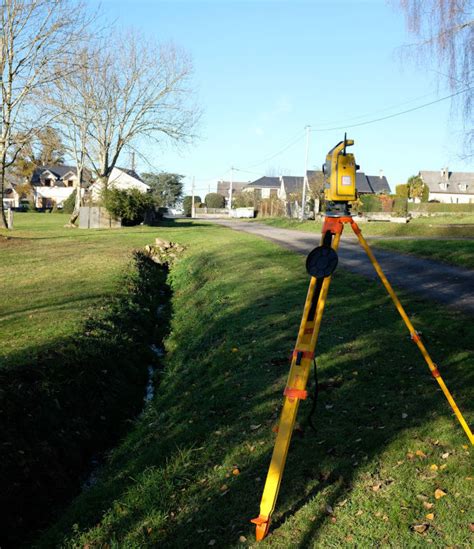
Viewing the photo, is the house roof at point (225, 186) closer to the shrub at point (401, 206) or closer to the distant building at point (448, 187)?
the distant building at point (448, 187)

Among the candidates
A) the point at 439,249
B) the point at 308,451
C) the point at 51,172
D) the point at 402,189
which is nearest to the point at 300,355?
the point at 308,451

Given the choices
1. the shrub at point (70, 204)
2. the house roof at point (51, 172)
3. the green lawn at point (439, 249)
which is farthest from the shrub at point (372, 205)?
the house roof at point (51, 172)

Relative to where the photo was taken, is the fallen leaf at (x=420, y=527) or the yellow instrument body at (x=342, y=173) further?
the yellow instrument body at (x=342, y=173)

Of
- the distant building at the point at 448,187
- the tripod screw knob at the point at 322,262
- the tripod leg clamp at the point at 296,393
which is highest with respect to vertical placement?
the distant building at the point at 448,187

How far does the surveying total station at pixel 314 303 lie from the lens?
3904mm

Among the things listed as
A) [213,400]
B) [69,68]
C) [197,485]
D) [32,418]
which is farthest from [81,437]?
[69,68]

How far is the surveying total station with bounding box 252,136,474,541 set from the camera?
3.90 m

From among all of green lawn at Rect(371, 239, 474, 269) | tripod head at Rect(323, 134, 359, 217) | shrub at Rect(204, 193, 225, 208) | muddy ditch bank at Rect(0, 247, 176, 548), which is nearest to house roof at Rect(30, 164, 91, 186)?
shrub at Rect(204, 193, 225, 208)

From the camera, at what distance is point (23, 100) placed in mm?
26656

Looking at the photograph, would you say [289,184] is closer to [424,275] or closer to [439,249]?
[439,249]

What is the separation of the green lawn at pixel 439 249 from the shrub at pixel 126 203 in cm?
2483

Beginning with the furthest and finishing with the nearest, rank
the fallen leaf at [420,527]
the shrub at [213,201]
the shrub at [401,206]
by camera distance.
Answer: the shrub at [213,201]
the shrub at [401,206]
the fallen leaf at [420,527]

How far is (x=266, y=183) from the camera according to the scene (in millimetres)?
115125

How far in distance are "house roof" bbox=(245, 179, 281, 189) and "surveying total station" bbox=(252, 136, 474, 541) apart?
110 meters
